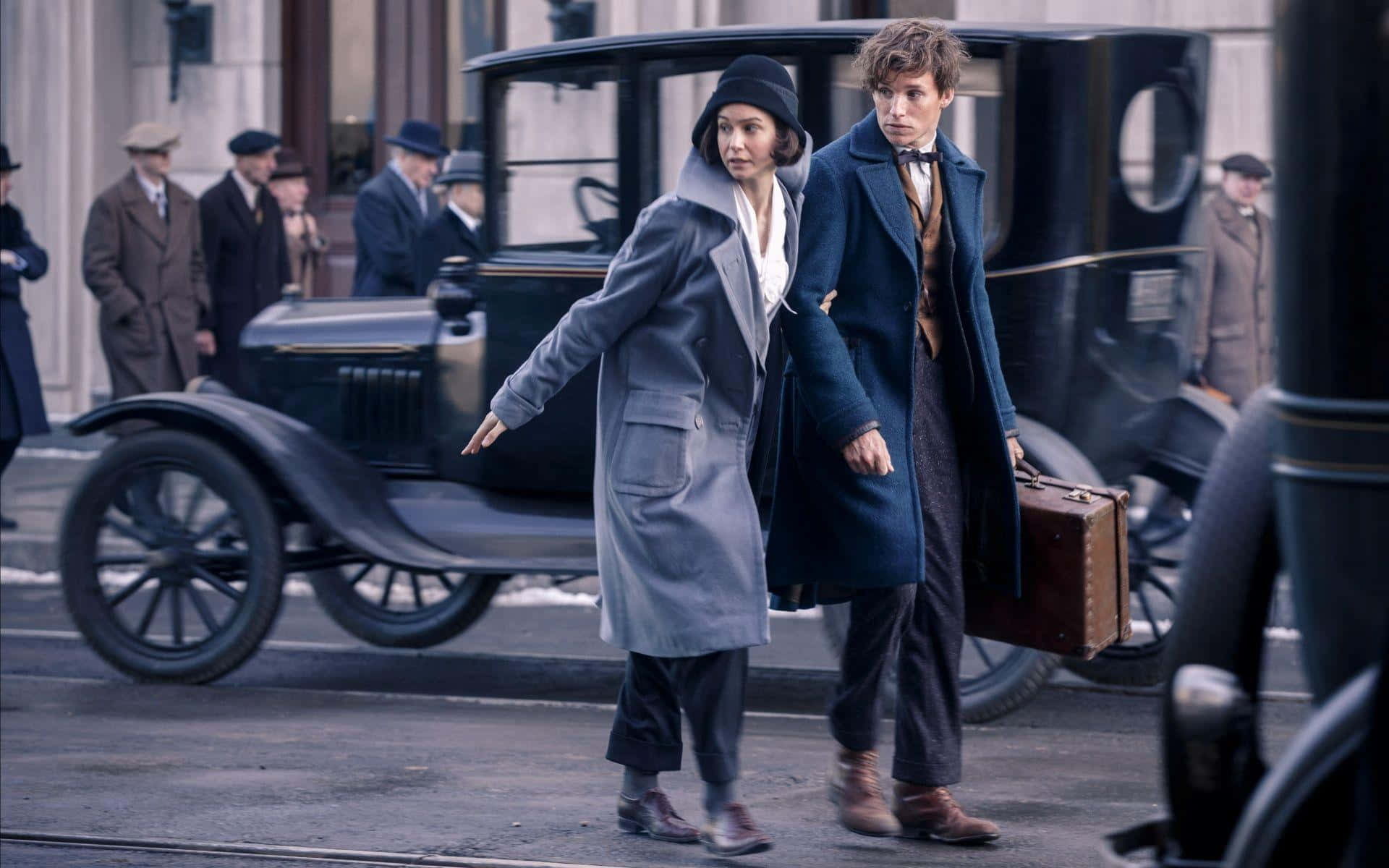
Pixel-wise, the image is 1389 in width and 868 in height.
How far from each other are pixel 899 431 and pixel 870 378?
13 cm

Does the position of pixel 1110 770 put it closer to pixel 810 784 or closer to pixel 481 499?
pixel 810 784

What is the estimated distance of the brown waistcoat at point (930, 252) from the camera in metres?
4.65

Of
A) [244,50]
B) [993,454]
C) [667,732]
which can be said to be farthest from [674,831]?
[244,50]

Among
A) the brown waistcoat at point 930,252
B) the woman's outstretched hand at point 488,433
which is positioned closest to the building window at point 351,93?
the woman's outstretched hand at point 488,433

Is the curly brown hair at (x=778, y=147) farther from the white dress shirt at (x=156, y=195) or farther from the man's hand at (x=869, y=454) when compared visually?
the white dress shirt at (x=156, y=195)

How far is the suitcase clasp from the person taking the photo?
4785 millimetres

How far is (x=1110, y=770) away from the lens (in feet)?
18.7

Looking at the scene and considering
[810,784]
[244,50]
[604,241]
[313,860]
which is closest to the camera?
[313,860]

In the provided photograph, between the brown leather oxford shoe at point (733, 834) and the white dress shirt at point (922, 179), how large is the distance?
53.3 inches

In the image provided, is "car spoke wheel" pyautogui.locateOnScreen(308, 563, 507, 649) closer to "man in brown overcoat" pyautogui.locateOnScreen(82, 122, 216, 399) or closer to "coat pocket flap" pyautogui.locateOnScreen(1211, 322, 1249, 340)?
"man in brown overcoat" pyautogui.locateOnScreen(82, 122, 216, 399)

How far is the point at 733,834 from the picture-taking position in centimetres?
A: 454

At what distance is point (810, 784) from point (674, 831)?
0.75 m

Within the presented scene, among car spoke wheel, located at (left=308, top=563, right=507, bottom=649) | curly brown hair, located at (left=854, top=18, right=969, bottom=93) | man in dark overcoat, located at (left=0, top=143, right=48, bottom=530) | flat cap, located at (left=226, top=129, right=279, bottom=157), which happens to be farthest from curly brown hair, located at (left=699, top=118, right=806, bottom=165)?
flat cap, located at (left=226, top=129, right=279, bottom=157)

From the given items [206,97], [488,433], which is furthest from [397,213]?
[488,433]
